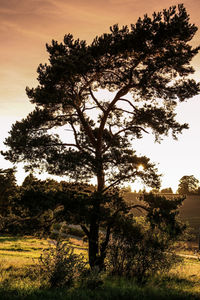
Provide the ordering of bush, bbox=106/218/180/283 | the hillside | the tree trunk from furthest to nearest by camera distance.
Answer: the hillside → bush, bbox=106/218/180/283 → the tree trunk

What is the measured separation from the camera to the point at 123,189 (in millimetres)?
14031

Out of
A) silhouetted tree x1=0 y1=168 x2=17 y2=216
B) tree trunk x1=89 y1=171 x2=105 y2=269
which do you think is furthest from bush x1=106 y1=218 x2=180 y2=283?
silhouetted tree x1=0 y1=168 x2=17 y2=216

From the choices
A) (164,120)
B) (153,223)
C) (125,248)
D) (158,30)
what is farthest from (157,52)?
(125,248)

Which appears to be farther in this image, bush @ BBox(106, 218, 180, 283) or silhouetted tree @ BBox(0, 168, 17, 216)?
silhouetted tree @ BBox(0, 168, 17, 216)

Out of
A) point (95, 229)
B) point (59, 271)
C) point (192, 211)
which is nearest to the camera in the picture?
point (59, 271)

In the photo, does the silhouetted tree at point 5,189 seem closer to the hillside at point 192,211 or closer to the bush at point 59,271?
the bush at point 59,271

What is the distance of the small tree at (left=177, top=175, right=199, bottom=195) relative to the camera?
109 metres

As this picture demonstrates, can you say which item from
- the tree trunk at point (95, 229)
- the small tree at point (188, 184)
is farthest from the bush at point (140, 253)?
the small tree at point (188, 184)

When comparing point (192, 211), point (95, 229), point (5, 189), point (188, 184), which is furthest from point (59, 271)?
point (188, 184)

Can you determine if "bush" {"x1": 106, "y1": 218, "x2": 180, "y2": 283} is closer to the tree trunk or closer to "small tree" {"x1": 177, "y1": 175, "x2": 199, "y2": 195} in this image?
the tree trunk

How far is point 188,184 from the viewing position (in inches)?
4363

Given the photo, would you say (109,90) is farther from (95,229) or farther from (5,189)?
(5,189)

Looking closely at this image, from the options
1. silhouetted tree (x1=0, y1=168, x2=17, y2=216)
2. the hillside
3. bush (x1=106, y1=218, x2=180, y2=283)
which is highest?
silhouetted tree (x1=0, y1=168, x2=17, y2=216)

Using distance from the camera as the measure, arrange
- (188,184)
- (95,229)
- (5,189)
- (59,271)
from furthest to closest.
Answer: (188,184), (5,189), (95,229), (59,271)
